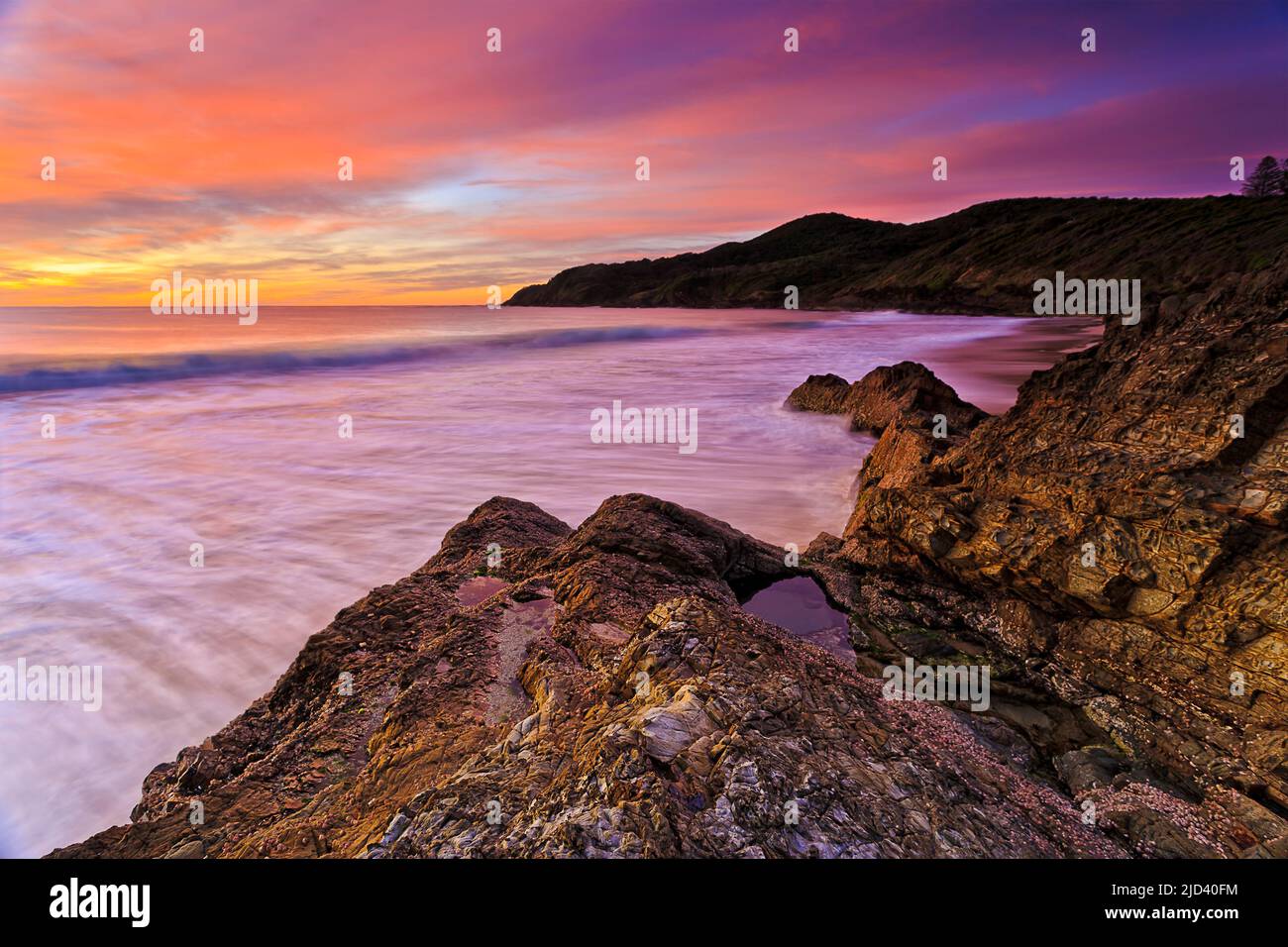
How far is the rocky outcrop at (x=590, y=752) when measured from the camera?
6.49ft

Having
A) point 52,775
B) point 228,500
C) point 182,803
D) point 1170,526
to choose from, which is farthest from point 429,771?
point 228,500

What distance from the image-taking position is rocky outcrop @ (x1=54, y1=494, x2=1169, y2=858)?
6.49 ft

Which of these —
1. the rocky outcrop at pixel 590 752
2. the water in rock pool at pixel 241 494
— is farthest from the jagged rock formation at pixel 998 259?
the water in rock pool at pixel 241 494

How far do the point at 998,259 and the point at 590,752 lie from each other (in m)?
99.4

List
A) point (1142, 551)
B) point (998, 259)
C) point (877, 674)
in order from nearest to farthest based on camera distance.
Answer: point (1142, 551), point (877, 674), point (998, 259)

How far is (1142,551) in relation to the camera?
3.88m

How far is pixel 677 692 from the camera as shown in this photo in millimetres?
2537

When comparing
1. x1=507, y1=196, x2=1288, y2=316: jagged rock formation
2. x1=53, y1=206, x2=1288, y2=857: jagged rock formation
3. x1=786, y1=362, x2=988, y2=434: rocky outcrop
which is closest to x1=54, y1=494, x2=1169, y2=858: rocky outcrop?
x1=53, y1=206, x2=1288, y2=857: jagged rock formation

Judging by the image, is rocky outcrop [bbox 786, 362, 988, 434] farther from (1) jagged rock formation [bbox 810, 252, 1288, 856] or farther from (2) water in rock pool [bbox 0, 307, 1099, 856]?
(1) jagged rock formation [bbox 810, 252, 1288, 856]

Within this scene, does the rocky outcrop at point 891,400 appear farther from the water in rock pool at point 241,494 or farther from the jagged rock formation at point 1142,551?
the jagged rock formation at point 1142,551

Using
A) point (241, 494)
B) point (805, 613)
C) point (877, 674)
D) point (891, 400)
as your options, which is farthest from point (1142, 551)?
point (241, 494)

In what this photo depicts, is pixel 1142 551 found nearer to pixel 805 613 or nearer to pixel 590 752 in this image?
pixel 805 613
